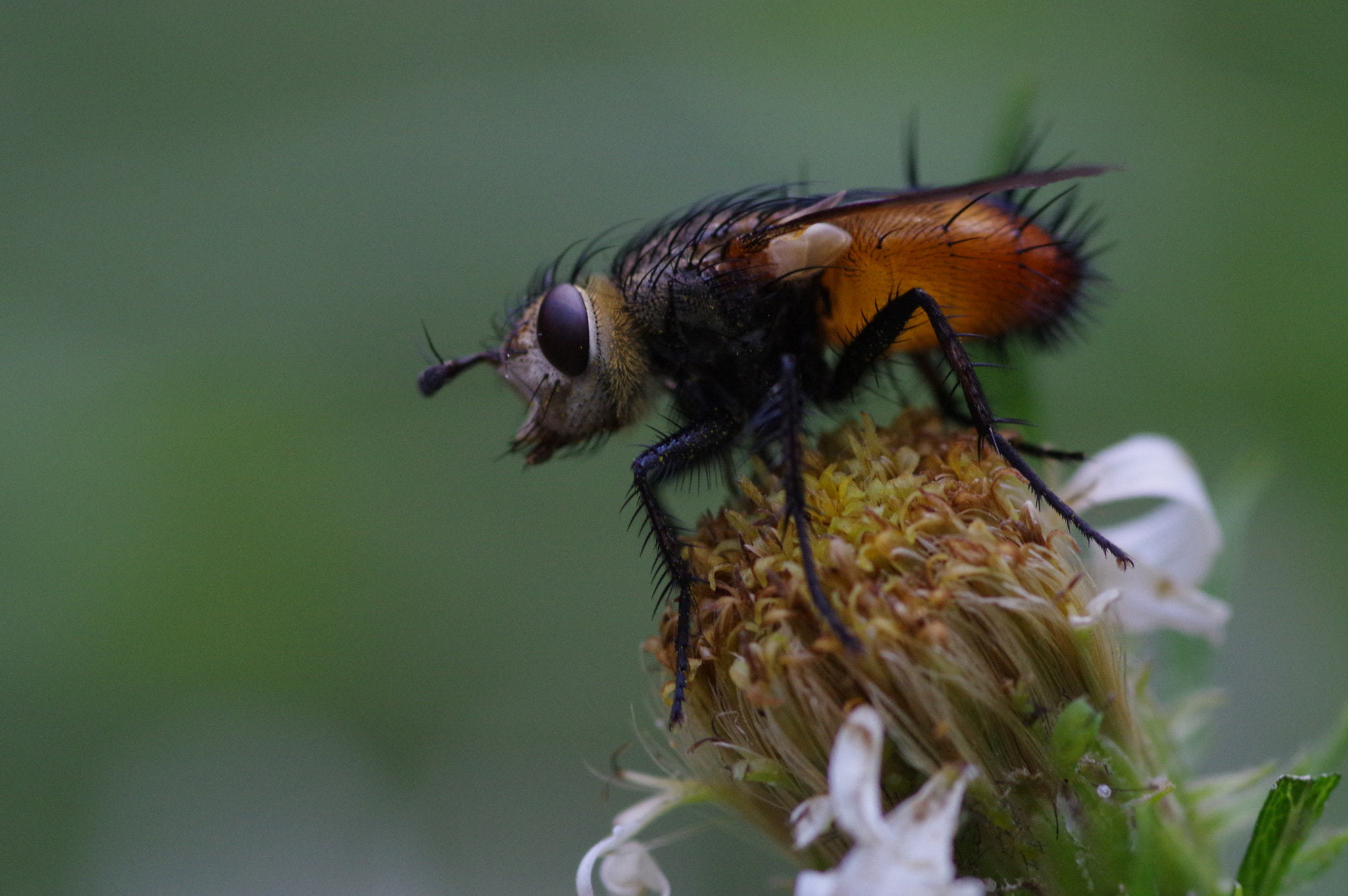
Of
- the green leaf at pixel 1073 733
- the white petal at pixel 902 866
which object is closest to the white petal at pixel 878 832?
the white petal at pixel 902 866

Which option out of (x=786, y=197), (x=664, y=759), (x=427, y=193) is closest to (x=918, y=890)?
(x=664, y=759)

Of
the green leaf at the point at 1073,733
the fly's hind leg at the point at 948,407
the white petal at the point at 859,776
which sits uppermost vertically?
the fly's hind leg at the point at 948,407

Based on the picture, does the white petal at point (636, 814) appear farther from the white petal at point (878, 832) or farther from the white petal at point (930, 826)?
the white petal at point (930, 826)

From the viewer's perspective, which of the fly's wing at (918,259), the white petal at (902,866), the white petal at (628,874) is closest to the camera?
the white petal at (902,866)

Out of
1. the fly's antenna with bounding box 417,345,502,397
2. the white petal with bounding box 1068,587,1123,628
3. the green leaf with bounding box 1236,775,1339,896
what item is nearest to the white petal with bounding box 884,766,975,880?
the white petal with bounding box 1068,587,1123,628

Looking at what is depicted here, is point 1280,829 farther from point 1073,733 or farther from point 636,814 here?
point 636,814

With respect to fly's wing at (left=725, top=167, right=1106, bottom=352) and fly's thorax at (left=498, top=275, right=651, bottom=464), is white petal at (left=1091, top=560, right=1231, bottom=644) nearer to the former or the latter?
fly's wing at (left=725, top=167, right=1106, bottom=352)

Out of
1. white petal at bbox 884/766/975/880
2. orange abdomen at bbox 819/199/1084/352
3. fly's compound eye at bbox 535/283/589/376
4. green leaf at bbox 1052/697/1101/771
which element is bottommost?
green leaf at bbox 1052/697/1101/771
